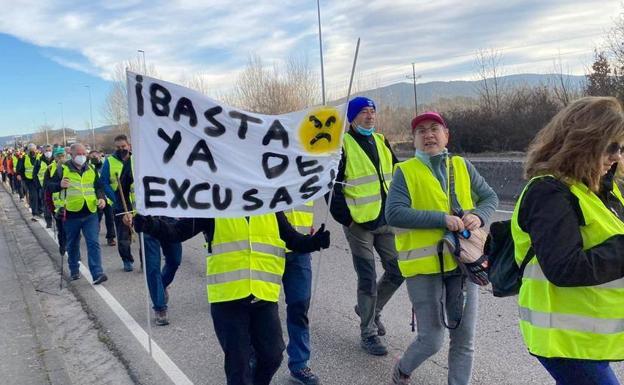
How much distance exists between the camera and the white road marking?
4332 millimetres

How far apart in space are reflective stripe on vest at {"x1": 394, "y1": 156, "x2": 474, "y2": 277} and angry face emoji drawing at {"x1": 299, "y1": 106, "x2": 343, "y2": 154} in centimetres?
57

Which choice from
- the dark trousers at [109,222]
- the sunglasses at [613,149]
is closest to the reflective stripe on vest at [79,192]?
the dark trousers at [109,222]

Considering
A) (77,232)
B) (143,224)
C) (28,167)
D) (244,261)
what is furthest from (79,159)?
(28,167)

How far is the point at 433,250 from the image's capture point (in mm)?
3402

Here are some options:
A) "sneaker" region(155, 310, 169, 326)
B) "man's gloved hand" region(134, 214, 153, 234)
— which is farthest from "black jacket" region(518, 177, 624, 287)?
"sneaker" region(155, 310, 169, 326)

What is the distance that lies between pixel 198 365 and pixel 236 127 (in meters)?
2.09

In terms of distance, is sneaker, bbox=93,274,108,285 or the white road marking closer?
the white road marking

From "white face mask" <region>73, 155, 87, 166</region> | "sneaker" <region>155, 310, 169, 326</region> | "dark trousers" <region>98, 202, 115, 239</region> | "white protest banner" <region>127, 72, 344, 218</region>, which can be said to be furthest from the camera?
"dark trousers" <region>98, 202, 115, 239</region>

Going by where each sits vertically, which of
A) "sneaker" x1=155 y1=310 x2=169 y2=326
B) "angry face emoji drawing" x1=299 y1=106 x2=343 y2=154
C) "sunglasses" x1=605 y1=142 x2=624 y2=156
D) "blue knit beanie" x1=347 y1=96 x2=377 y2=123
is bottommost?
"sneaker" x1=155 y1=310 x2=169 y2=326

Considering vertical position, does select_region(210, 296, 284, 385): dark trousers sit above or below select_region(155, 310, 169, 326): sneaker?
above

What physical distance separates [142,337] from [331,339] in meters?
1.83

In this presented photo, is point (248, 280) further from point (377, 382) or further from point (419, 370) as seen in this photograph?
point (419, 370)

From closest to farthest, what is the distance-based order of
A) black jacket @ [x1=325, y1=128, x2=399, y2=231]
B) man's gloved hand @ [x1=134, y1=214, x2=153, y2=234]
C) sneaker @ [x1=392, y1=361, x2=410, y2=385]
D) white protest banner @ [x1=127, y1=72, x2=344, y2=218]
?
man's gloved hand @ [x1=134, y1=214, x2=153, y2=234], white protest banner @ [x1=127, y1=72, x2=344, y2=218], sneaker @ [x1=392, y1=361, x2=410, y2=385], black jacket @ [x1=325, y1=128, x2=399, y2=231]

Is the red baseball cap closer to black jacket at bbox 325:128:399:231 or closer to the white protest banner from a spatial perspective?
the white protest banner
